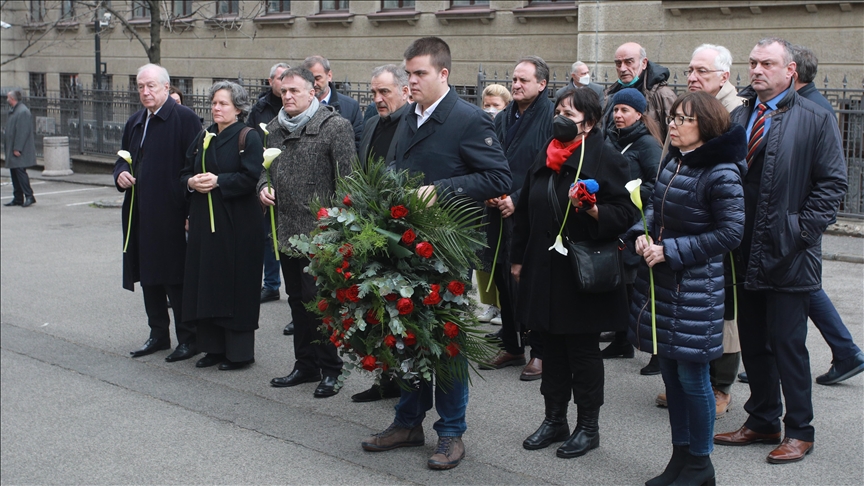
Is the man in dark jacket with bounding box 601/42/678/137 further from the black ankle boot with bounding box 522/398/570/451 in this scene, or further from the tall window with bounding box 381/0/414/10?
the tall window with bounding box 381/0/414/10

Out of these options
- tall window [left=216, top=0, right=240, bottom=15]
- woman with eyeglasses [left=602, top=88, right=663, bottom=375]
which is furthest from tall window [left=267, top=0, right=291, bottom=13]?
woman with eyeglasses [left=602, top=88, right=663, bottom=375]

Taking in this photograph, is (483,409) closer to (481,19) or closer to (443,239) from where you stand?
(443,239)

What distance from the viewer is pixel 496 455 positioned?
5.04 meters

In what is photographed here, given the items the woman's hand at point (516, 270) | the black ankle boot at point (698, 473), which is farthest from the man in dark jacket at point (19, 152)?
the black ankle boot at point (698, 473)

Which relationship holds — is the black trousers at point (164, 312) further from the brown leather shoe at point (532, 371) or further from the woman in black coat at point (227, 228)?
the brown leather shoe at point (532, 371)

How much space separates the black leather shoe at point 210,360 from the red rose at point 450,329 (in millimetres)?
2958

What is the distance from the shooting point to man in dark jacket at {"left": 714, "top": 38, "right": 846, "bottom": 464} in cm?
465

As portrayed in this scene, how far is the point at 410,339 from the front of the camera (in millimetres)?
4520

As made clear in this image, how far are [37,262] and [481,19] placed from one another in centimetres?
1048

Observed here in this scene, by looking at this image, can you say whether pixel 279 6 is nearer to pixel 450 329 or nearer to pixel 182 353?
pixel 182 353

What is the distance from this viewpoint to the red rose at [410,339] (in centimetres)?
450

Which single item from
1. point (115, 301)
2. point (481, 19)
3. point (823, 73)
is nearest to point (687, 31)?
point (823, 73)

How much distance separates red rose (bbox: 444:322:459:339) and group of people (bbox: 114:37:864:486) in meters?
0.42

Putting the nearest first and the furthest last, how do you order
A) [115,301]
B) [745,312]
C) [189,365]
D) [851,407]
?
[745,312]
[851,407]
[189,365]
[115,301]
